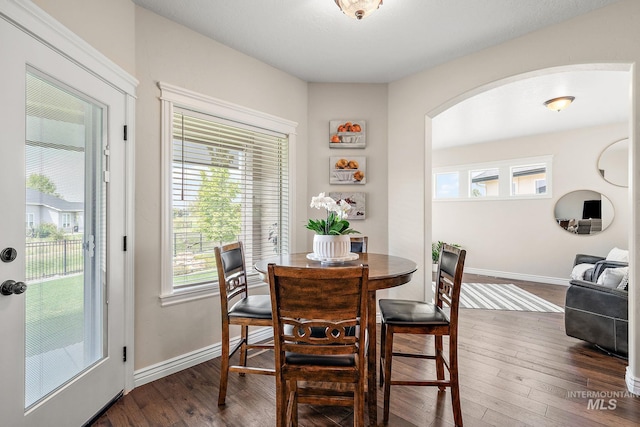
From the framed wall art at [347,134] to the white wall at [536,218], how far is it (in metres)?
3.93

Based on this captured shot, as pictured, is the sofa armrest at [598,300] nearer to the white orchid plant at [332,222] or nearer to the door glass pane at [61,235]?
the white orchid plant at [332,222]

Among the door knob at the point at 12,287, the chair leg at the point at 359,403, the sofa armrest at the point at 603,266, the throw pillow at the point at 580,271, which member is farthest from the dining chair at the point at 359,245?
the throw pillow at the point at 580,271

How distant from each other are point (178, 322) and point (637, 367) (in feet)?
10.7

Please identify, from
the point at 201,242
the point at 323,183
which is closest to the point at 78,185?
the point at 201,242

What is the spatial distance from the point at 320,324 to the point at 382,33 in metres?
2.31

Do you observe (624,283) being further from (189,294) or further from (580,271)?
(189,294)

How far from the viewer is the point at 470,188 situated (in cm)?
628

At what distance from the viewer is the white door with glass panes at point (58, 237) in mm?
1274

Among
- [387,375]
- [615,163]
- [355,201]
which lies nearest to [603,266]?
[615,163]

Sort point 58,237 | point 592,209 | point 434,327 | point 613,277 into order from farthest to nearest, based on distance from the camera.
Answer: point 592,209 → point 613,277 → point 434,327 → point 58,237

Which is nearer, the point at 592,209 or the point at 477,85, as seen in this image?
the point at 477,85

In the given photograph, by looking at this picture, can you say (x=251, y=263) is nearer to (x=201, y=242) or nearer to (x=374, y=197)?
(x=201, y=242)

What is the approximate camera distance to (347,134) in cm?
332

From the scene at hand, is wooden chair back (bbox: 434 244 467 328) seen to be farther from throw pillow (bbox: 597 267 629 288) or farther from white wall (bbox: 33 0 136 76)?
white wall (bbox: 33 0 136 76)
